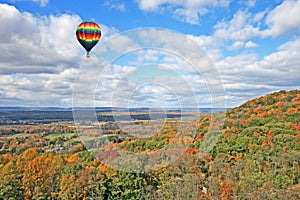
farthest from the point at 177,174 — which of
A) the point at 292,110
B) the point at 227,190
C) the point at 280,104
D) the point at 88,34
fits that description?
the point at 280,104

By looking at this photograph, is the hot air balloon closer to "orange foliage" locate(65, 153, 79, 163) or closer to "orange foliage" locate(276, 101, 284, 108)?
"orange foliage" locate(65, 153, 79, 163)

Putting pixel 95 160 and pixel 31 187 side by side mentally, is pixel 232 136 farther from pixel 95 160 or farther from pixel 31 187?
pixel 31 187

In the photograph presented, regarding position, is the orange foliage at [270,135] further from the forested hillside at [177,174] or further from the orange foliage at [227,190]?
the orange foliage at [227,190]

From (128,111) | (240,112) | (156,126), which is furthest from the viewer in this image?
(240,112)

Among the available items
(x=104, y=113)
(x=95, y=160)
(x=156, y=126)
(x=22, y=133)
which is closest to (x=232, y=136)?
(x=95, y=160)

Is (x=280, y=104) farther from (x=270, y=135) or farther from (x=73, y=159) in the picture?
(x=73, y=159)

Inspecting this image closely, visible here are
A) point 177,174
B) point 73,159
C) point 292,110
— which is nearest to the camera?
point 177,174

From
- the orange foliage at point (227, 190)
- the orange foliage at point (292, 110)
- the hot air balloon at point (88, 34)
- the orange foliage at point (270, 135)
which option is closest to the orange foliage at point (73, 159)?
the orange foliage at point (227, 190)

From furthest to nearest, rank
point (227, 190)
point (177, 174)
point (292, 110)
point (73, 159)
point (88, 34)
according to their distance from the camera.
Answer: point (292, 110) → point (73, 159) → point (177, 174) → point (227, 190) → point (88, 34)
